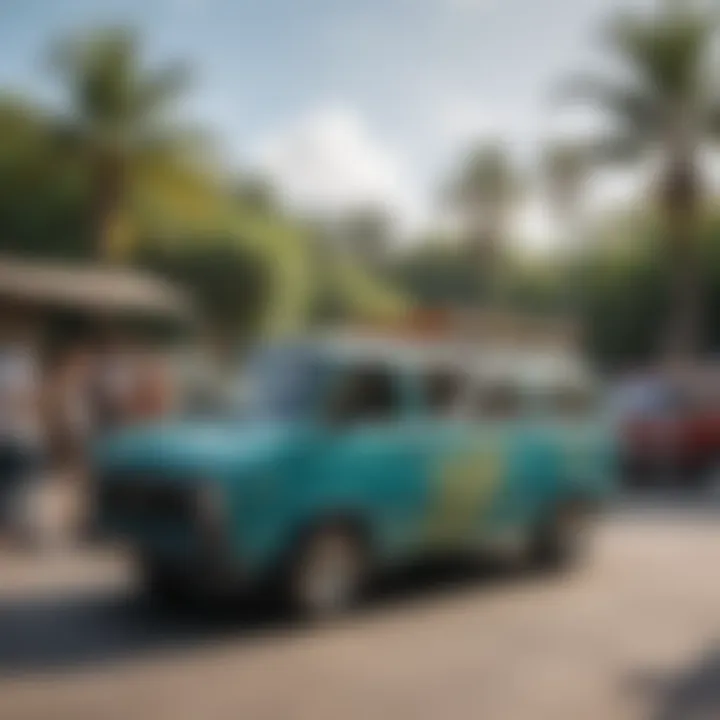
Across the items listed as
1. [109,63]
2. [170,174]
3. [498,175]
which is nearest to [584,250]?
[498,175]

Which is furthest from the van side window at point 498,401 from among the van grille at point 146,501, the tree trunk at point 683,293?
the tree trunk at point 683,293

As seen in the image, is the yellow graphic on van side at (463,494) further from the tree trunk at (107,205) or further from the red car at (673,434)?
the red car at (673,434)

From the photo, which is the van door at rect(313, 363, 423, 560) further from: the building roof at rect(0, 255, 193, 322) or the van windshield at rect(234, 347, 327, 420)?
the building roof at rect(0, 255, 193, 322)

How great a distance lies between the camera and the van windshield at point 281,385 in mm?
5742

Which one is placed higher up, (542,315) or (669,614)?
(542,315)

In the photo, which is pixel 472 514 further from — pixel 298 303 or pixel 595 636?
pixel 298 303

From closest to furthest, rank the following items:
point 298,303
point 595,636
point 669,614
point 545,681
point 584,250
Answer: point 545,681, point 595,636, point 669,614, point 298,303, point 584,250

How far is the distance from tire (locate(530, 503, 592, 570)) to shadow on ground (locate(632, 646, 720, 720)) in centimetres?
215

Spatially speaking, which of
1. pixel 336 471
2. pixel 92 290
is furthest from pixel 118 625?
pixel 92 290

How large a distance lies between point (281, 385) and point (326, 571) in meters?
1.02

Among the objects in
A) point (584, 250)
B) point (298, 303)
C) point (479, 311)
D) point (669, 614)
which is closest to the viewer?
point (669, 614)

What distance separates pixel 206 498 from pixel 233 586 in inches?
18.9

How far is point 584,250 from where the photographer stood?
7.70m

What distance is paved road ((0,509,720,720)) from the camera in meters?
4.52
